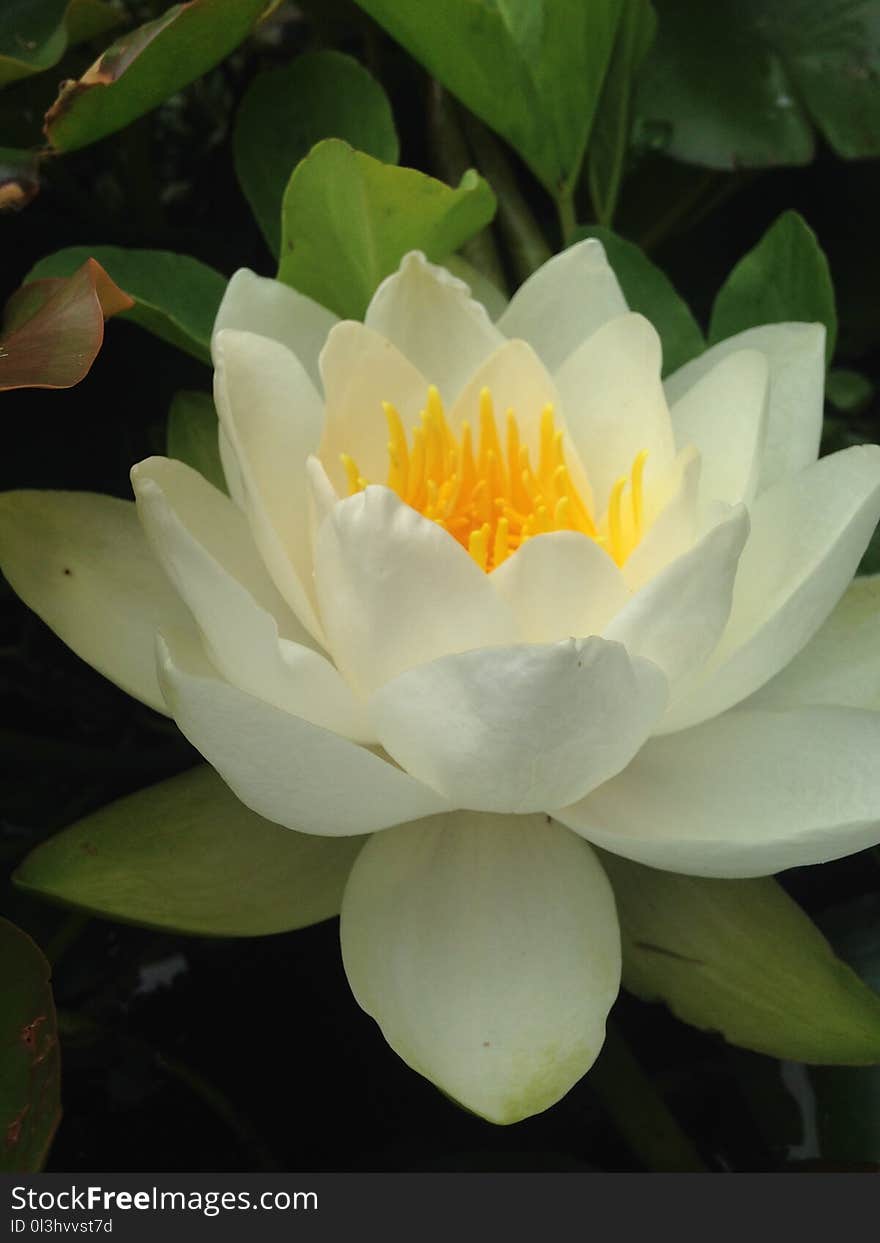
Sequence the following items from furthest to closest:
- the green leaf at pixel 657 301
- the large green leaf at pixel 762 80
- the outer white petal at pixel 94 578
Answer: the large green leaf at pixel 762 80, the green leaf at pixel 657 301, the outer white petal at pixel 94 578

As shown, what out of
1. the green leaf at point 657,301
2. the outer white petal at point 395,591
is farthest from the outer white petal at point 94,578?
the green leaf at point 657,301

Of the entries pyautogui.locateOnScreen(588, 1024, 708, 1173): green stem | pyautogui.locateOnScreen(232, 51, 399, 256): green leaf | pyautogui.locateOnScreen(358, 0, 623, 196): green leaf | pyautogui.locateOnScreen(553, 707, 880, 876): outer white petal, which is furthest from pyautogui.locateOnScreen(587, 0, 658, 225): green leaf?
pyautogui.locateOnScreen(588, 1024, 708, 1173): green stem

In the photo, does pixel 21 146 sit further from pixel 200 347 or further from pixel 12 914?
pixel 12 914

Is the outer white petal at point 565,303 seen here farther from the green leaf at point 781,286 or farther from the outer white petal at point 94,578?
the outer white petal at point 94,578

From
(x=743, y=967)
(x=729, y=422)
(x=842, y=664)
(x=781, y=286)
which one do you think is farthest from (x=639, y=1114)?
(x=781, y=286)

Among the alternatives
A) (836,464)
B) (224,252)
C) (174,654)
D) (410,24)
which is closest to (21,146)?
(224,252)
